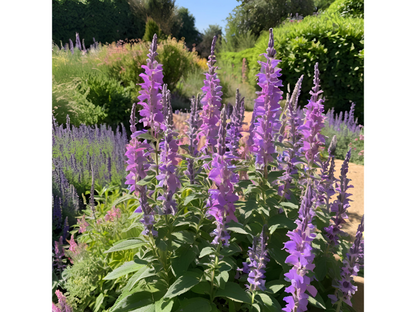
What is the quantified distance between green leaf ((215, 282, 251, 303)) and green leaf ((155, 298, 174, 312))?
0.24 metres

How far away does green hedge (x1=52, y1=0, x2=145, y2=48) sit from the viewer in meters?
15.5

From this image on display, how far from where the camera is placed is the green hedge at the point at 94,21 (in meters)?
15.5

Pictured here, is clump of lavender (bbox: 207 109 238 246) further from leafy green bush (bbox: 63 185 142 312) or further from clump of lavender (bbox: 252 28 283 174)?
leafy green bush (bbox: 63 185 142 312)

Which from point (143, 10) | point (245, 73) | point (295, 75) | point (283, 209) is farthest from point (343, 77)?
point (143, 10)

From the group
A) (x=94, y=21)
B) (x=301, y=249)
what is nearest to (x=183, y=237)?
(x=301, y=249)

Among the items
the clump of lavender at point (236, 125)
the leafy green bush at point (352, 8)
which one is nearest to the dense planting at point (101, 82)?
the clump of lavender at point (236, 125)

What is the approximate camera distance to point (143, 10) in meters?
19.5

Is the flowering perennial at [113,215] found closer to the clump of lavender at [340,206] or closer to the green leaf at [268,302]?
the green leaf at [268,302]

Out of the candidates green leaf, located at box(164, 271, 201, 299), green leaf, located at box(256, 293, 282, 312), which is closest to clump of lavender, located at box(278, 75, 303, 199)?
green leaf, located at box(256, 293, 282, 312)

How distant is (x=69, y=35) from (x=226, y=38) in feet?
29.8

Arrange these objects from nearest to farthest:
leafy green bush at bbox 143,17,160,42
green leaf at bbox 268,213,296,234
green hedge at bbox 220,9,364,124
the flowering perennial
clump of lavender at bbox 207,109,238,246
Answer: clump of lavender at bbox 207,109,238,246 < green leaf at bbox 268,213,296,234 < the flowering perennial < green hedge at bbox 220,9,364,124 < leafy green bush at bbox 143,17,160,42

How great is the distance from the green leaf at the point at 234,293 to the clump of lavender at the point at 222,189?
0.27m

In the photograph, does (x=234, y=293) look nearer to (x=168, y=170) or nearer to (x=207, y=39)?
(x=168, y=170)

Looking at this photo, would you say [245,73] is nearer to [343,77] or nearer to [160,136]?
[343,77]
